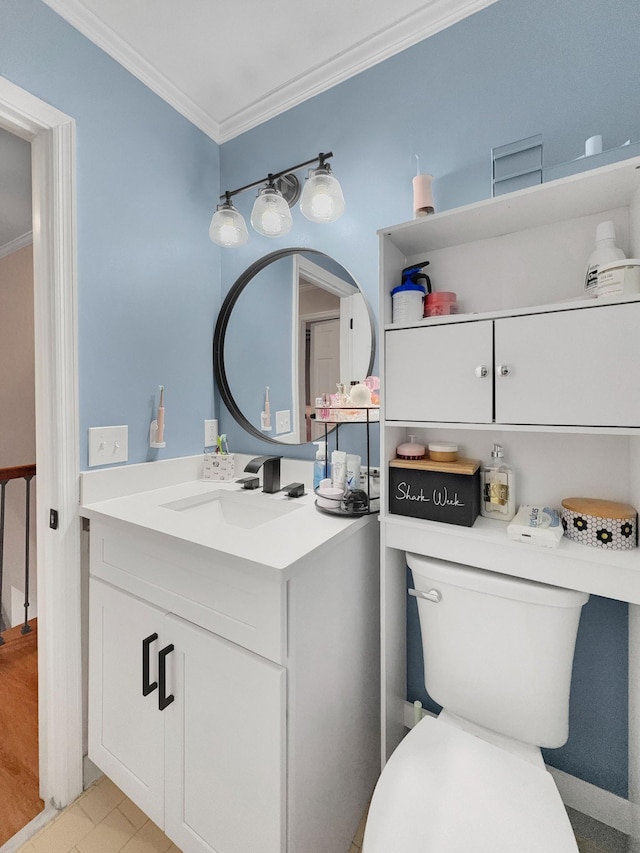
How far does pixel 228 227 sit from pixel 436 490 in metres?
1.24

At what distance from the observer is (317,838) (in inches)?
36.7

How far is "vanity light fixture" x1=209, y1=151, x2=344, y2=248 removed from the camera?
4.17ft

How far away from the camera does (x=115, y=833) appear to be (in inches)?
44.4

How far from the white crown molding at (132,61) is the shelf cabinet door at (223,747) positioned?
1.80m

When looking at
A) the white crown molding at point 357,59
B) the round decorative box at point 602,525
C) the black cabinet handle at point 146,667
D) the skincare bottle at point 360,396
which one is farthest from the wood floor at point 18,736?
the white crown molding at point 357,59

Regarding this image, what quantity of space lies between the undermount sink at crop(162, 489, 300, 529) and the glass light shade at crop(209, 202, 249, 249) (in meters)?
0.97

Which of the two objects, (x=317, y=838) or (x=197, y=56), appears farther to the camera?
(x=197, y=56)

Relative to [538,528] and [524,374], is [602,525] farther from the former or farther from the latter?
[524,374]

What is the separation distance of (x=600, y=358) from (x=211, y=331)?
143cm

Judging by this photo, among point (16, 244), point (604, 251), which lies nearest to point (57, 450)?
point (604, 251)

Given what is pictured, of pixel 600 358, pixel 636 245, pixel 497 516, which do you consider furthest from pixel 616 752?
pixel 636 245

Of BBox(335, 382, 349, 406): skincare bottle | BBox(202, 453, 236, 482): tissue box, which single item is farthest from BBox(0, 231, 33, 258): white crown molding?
BBox(335, 382, 349, 406): skincare bottle

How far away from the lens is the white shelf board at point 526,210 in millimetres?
849

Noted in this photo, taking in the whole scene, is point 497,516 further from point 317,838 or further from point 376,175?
point 376,175
